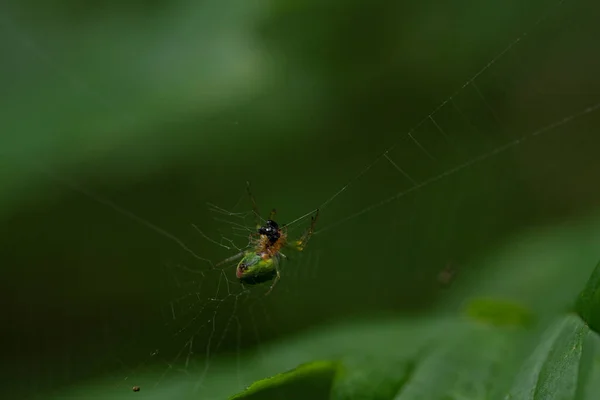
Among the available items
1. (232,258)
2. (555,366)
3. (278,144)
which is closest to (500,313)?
(555,366)

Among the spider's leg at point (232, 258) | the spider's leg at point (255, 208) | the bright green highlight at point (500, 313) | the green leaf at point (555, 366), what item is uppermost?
the spider's leg at point (255, 208)

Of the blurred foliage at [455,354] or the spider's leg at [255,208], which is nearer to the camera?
the blurred foliage at [455,354]

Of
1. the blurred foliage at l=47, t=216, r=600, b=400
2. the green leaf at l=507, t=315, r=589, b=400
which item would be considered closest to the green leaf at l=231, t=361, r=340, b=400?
the blurred foliage at l=47, t=216, r=600, b=400

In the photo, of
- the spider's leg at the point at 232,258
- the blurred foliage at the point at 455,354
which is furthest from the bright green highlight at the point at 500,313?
the spider's leg at the point at 232,258

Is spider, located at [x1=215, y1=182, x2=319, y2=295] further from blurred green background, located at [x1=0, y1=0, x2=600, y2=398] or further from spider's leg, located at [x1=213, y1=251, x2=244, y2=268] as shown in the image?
blurred green background, located at [x1=0, y1=0, x2=600, y2=398]

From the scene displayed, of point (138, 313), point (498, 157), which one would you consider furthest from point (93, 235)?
point (498, 157)

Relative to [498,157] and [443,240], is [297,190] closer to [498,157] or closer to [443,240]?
[443,240]

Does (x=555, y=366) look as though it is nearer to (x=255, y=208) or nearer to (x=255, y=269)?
(x=255, y=269)

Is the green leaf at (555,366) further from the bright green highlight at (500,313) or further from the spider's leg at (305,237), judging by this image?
the spider's leg at (305,237)
